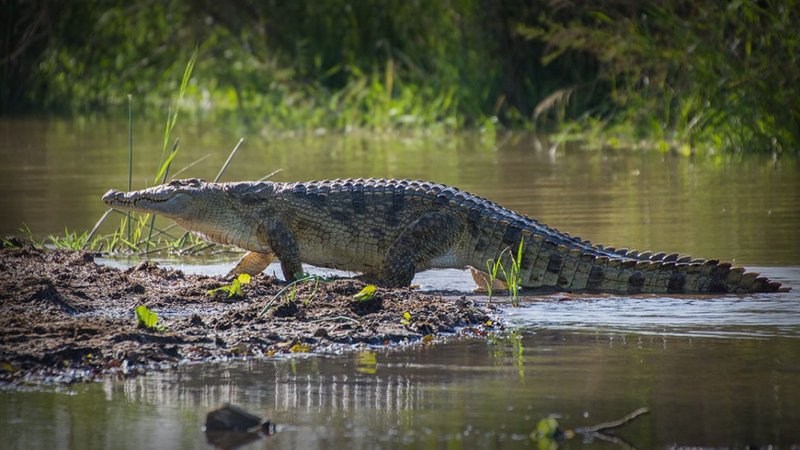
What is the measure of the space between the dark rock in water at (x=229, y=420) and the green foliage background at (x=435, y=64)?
7.98 m

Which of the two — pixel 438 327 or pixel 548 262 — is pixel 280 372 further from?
pixel 548 262

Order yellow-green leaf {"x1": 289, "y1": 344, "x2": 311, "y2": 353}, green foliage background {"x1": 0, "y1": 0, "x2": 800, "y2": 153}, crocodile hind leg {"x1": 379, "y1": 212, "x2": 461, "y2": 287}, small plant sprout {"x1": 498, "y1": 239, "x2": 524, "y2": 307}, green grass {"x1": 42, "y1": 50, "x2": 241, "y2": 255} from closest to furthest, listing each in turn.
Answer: yellow-green leaf {"x1": 289, "y1": 344, "x2": 311, "y2": 353}, small plant sprout {"x1": 498, "y1": 239, "x2": 524, "y2": 307}, crocodile hind leg {"x1": 379, "y1": 212, "x2": 461, "y2": 287}, green grass {"x1": 42, "y1": 50, "x2": 241, "y2": 255}, green foliage background {"x1": 0, "y1": 0, "x2": 800, "y2": 153}

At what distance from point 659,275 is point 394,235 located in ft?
5.01

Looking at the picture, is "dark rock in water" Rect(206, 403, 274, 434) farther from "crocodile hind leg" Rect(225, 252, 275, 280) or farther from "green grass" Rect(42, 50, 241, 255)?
"green grass" Rect(42, 50, 241, 255)

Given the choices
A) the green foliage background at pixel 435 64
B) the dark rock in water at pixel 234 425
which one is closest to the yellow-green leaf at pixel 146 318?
the dark rock in water at pixel 234 425

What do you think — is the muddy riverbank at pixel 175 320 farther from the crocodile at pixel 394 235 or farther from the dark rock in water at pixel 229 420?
the dark rock in water at pixel 229 420

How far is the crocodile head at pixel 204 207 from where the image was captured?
8.20 meters

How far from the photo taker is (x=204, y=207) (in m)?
8.27

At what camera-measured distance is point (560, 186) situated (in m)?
11.8

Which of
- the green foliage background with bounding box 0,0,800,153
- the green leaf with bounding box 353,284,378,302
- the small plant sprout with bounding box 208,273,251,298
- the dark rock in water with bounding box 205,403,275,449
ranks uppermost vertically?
the green foliage background with bounding box 0,0,800,153

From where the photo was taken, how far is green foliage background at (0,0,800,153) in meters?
12.4

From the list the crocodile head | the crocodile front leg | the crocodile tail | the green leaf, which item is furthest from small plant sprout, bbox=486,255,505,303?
the crocodile head

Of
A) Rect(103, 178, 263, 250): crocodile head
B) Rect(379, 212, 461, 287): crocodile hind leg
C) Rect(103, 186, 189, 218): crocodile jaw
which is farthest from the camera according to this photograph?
Rect(103, 186, 189, 218): crocodile jaw

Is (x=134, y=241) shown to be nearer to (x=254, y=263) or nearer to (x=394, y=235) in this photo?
(x=254, y=263)
